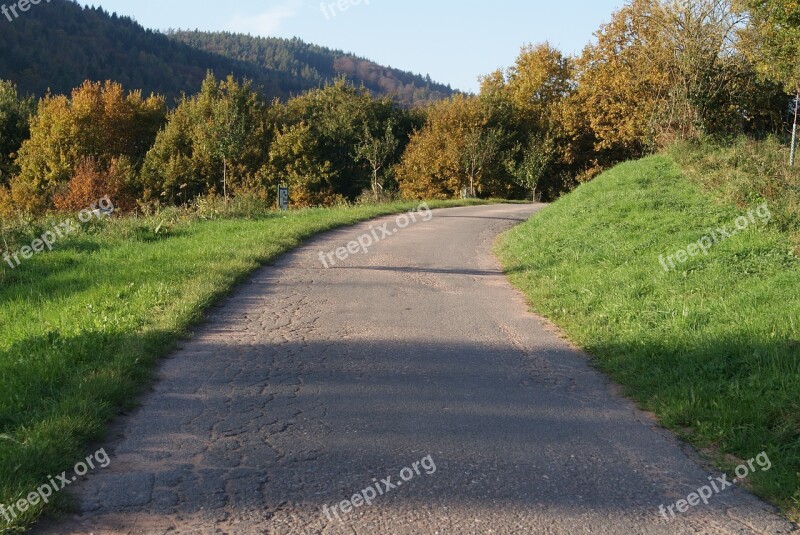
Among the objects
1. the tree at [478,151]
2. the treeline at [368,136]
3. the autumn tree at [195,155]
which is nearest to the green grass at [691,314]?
the treeline at [368,136]

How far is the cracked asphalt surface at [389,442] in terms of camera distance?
12.6 ft

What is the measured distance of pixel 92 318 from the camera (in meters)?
7.82

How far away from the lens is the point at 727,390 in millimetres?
5754

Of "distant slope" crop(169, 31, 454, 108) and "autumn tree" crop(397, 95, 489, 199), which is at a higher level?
"distant slope" crop(169, 31, 454, 108)

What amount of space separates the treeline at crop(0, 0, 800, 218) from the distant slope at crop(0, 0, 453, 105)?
11467 mm

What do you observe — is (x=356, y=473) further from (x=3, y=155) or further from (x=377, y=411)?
(x=3, y=155)

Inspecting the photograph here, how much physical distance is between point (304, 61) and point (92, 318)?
6224 inches
